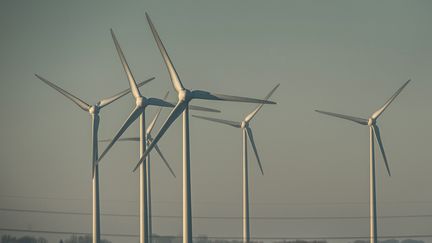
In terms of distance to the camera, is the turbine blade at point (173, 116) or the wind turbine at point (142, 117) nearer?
the turbine blade at point (173, 116)

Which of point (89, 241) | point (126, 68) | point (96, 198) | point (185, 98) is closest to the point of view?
point (185, 98)

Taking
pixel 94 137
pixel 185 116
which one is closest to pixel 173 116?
pixel 185 116

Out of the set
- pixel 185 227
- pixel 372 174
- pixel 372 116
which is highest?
pixel 372 116

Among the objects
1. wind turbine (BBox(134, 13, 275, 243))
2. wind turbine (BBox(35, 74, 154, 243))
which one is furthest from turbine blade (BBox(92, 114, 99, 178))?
wind turbine (BBox(134, 13, 275, 243))

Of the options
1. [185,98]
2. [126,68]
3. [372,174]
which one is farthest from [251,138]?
[185,98]

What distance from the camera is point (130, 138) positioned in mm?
125375

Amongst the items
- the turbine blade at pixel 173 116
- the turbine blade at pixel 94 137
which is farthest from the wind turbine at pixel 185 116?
the turbine blade at pixel 94 137

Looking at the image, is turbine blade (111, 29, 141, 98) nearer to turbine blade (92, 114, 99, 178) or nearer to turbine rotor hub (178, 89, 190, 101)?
turbine blade (92, 114, 99, 178)

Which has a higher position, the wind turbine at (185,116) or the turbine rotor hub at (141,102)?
the turbine rotor hub at (141,102)

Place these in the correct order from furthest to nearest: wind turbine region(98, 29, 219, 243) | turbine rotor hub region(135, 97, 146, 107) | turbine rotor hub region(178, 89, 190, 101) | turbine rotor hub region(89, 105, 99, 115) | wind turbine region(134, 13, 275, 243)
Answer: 1. turbine rotor hub region(89, 105, 99, 115)
2. turbine rotor hub region(135, 97, 146, 107)
3. wind turbine region(98, 29, 219, 243)
4. turbine rotor hub region(178, 89, 190, 101)
5. wind turbine region(134, 13, 275, 243)

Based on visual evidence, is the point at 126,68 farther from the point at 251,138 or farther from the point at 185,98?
the point at 251,138

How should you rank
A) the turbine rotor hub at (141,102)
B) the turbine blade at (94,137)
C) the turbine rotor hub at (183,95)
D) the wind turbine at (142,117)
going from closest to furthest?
1. the turbine rotor hub at (183,95)
2. the wind turbine at (142,117)
3. the turbine rotor hub at (141,102)
4. the turbine blade at (94,137)

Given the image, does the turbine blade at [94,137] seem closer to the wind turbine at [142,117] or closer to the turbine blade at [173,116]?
the wind turbine at [142,117]

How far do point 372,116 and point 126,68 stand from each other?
3836 centimetres
